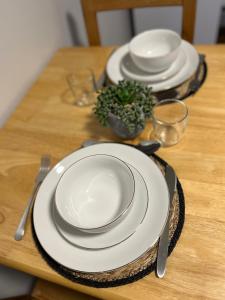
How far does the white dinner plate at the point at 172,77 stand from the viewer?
782mm

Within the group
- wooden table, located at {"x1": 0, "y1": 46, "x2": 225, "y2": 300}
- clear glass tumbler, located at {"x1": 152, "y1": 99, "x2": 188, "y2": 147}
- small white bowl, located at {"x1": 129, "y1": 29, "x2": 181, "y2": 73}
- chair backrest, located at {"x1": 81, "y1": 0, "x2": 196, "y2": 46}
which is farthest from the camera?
chair backrest, located at {"x1": 81, "y1": 0, "x2": 196, "y2": 46}

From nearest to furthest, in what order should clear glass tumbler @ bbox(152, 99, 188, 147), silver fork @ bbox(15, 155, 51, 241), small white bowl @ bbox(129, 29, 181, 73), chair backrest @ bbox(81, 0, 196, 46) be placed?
silver fork @ bbox(15, 155, 51, 241) < clear glass tumbler @ bbox(152, 99, 188, 147) < small white bowl @ bbox(129, 29, 181, 73) < chair backrest @ bbox(81, 0, 196, 46)

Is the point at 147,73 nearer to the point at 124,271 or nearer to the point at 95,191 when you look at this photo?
the point at 95,191

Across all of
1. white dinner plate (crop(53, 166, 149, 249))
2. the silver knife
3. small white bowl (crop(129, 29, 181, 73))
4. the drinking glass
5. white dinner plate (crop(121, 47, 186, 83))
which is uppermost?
small white bowl (crop(129, 29, 181, 73))

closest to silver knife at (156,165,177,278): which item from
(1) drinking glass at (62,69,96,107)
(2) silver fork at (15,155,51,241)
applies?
(2) silver fork at (15,155,51,241)

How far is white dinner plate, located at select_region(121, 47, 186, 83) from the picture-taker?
2.60ft

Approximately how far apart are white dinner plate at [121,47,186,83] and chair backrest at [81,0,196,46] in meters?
0.23

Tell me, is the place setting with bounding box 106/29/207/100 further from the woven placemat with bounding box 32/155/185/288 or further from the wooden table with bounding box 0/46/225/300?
the woven placemat with bounding box 32/155/185/288

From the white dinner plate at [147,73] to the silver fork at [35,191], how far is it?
0.33m

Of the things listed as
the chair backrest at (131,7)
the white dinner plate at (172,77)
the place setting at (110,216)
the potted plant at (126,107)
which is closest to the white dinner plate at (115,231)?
the place setting at (110,216)

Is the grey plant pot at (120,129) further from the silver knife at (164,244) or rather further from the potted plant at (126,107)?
the silver knife at (164,244)

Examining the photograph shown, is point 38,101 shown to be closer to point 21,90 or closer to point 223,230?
point 21,90

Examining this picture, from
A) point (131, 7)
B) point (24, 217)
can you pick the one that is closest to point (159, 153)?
point (24, 217)

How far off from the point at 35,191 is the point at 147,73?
1.45ft
